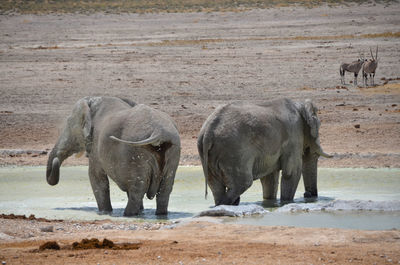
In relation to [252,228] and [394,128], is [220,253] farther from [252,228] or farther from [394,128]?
[394,128]

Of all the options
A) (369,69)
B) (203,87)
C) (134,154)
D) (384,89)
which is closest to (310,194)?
(134,154)

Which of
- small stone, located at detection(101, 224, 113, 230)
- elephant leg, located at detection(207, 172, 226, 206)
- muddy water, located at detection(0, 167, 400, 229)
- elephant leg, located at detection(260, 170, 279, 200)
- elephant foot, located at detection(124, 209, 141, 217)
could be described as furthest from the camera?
elephant leg, located at detection(260, 170, 279, 200)

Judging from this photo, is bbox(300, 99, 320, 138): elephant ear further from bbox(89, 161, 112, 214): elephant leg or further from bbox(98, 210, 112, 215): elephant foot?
bbox(98, 210, 112, 215): elephant foot

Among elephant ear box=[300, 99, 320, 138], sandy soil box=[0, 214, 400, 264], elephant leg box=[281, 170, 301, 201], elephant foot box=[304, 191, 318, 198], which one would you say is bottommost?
elephant foot box=[304, 191, 318, 198]

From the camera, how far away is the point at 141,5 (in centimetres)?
5344

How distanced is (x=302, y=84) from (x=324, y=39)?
887 centimetres

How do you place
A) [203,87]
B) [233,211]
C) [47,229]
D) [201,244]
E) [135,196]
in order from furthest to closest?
[203,87]
[135,196]
[233,211]
[47,229]
[201,244]

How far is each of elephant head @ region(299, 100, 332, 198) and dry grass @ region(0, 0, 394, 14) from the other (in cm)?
3323

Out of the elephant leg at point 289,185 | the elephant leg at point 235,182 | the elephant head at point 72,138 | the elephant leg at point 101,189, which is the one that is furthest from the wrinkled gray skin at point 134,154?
the elephant leg at point 289,185

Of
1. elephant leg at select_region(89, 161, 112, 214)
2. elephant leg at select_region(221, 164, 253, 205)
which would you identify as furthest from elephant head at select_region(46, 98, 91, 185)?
elephant leg at select_region(221, 164, 253, 205)

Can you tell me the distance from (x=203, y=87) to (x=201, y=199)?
11.0m

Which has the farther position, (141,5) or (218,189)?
(141,5)

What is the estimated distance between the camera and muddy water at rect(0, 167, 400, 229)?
10258mm

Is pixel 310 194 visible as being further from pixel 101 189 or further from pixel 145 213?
pixel 101 189
